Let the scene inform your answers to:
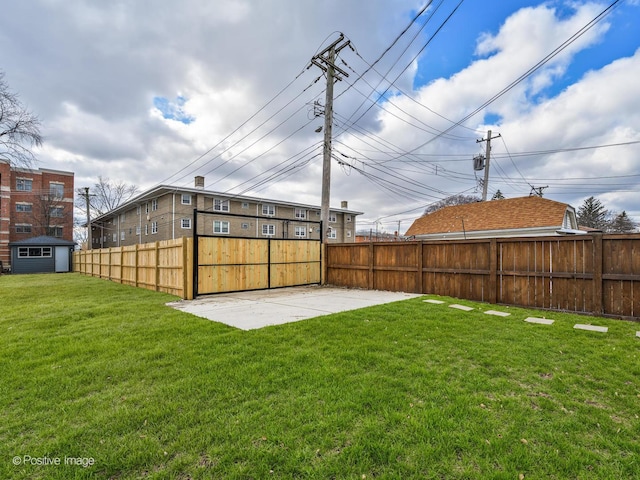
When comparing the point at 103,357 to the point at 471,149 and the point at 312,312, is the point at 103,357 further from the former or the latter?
the point at 471,149

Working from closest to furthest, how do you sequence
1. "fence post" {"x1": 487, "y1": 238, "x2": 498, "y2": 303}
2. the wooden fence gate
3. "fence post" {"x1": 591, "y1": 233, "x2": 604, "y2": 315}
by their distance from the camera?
"fence post" {"x1": 591, "y1": 233, "x2": 604, "y2": 315}
"fence post" {"x1": 487, "y1": 238, "x2": 498, "y2": 303}
the wooden fence gate

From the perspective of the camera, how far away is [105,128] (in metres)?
14.5

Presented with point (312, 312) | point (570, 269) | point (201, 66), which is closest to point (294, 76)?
point (201, 66)

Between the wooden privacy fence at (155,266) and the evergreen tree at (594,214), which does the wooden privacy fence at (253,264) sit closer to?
the wooden privacy fence at (155,266)

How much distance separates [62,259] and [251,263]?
25.9m

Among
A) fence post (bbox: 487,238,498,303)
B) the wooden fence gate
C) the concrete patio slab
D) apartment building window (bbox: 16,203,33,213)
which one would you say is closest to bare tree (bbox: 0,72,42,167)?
the wooden fence gate

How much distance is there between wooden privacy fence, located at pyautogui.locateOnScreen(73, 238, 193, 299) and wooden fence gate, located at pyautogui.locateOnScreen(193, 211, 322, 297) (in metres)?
0.25

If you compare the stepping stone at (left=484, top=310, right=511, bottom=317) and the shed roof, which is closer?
the stepping stone at (left=484, top=310, right=511, bottom=317)

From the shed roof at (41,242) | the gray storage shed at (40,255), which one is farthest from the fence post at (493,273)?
the shed roof at (41,242)

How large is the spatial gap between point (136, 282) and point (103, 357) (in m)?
8.89

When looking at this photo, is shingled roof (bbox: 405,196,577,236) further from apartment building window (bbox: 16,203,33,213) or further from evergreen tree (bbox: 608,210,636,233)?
apartment building window (bbox: 16,203,33,213)

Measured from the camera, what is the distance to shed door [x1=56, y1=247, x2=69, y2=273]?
2547cm

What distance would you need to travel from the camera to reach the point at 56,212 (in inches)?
1209

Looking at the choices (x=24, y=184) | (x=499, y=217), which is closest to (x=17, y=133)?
(x=24, y=184)
